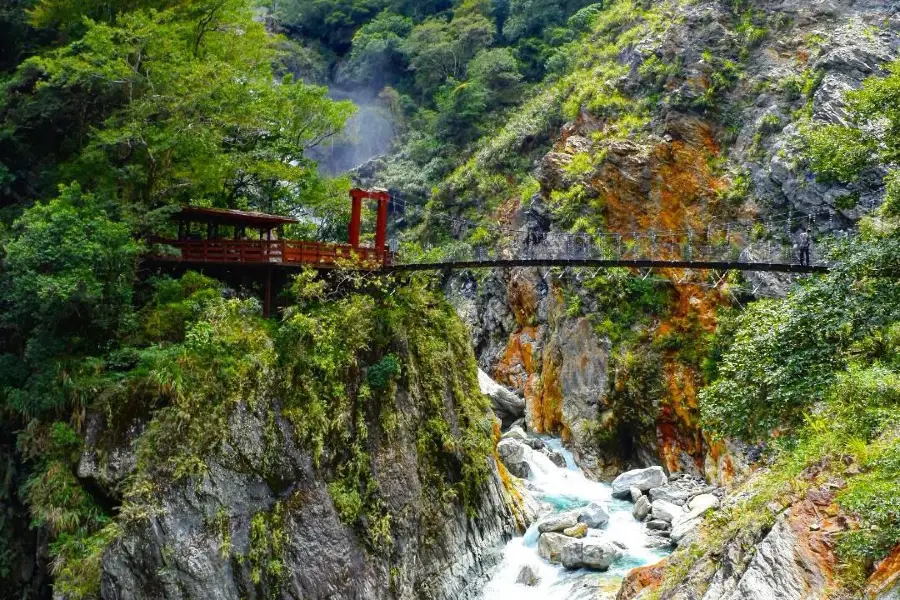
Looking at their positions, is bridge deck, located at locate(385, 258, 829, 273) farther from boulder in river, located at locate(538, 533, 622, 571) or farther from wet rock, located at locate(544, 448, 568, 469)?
wet rock, located at locate(544, 448, 568, 469)

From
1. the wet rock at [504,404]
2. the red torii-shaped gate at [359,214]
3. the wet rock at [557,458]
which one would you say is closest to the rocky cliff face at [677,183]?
the wet rock at [557,458]

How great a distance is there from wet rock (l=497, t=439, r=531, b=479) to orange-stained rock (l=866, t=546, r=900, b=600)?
1433cm

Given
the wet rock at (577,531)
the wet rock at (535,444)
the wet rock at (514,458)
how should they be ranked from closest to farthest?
the wet rock at (577,531) < the wet rock at (514,458) < the wet rock at (535,444)

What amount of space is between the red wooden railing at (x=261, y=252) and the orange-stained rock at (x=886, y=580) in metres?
11.4

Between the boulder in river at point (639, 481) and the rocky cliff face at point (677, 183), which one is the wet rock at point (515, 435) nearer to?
the rocky cliff face at point (677, 183)

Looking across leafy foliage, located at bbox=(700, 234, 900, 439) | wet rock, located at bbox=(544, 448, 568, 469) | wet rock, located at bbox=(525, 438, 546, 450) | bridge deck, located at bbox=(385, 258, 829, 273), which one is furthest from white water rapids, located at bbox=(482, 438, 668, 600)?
bridge deck, located at bbox=(385, 258, 829, 273)

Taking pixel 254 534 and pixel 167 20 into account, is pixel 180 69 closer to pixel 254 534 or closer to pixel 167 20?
pixel 167 20

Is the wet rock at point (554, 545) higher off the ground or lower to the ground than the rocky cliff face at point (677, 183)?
lower

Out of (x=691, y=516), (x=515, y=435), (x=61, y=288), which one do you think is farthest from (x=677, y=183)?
(x=61, y=288)

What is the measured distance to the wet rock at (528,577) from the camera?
1419cm

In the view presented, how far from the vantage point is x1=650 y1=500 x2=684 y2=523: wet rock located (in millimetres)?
16406

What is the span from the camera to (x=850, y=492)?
6.40 m

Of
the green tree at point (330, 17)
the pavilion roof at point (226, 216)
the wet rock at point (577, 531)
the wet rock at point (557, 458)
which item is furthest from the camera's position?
the green tree at point (330, 17)

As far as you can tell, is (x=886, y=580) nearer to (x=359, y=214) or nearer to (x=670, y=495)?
(x=670, y=495)
